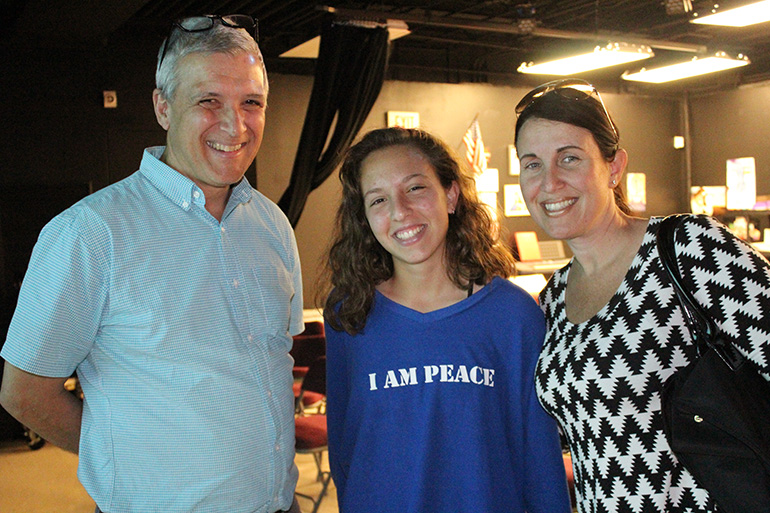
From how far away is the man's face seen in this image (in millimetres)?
1694

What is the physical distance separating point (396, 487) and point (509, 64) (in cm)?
1074

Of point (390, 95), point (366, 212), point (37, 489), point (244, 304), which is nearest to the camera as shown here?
point (244, 304)

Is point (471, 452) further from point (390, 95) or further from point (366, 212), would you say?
point (390, 95)

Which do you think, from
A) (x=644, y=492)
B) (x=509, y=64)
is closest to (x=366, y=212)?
(x=644, y=492)

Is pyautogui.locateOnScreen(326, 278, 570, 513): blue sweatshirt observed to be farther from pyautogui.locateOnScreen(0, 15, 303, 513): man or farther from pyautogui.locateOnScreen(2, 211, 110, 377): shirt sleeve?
pyautogui.locateOnScreen(2, 211, 110, 377): shirt sleeve

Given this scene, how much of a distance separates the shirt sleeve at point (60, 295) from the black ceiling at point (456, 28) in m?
4.38

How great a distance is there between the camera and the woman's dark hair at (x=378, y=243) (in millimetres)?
1794

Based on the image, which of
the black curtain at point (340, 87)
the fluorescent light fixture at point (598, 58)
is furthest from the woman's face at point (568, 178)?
the fluorescent light fixture at point (598, 58)

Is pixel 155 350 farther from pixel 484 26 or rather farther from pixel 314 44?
pixel 484 26

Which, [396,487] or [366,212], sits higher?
[366,212]

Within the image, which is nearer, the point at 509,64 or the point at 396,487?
the point at 396,487

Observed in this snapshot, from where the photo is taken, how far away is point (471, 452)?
5.17 feet

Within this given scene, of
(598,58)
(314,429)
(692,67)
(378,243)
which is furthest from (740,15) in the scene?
(378,243)

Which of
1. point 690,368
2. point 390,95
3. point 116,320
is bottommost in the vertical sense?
point 690,368
